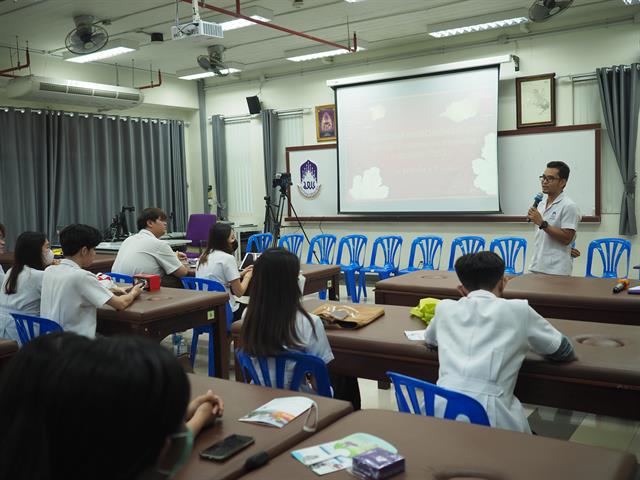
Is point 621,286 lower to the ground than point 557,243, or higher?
lower

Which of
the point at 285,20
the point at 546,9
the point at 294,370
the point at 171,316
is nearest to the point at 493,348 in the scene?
the point at 294,370

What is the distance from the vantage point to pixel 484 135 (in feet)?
21.8

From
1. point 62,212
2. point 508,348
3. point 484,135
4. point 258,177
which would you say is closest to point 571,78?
point 484,135

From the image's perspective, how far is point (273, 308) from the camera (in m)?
2.23

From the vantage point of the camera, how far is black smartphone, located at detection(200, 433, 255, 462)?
143cm

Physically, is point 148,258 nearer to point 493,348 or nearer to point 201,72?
point 493,348

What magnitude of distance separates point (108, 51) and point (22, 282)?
4.20 meters

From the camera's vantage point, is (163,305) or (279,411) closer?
(279,411)

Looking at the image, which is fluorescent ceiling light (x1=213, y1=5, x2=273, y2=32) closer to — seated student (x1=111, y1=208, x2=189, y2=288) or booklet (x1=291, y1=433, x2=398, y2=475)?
seated student (x1=111, y1=208, x2=189, y2=288)

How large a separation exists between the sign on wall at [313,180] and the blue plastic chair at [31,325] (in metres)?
5.18

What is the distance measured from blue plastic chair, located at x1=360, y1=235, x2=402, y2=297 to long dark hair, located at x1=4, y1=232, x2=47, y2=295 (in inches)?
136

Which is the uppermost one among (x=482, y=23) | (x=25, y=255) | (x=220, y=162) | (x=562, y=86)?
(x=482, y=23)

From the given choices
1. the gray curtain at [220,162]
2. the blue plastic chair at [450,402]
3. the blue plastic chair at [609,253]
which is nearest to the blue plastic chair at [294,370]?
the blue plastic chair at [450,402]

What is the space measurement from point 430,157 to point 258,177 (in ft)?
9.26
